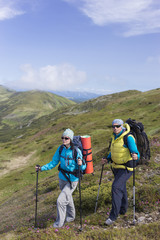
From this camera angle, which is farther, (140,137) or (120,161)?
(140,137)

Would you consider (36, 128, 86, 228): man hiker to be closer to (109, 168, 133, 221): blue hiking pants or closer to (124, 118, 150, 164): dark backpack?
(109, 168, 133, 221): blue hiking pants

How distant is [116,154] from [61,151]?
2550mm

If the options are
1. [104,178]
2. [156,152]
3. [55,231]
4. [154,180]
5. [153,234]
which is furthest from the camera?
[156,152]

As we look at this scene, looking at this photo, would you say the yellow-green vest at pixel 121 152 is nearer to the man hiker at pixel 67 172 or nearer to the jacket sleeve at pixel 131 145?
the jacket sleeve at pixel 131 145

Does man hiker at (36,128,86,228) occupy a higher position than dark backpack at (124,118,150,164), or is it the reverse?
dark backpack at (124,118,150,164)

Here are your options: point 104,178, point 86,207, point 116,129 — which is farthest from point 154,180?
point 116,129

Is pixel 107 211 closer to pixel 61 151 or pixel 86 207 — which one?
pixel 86 207

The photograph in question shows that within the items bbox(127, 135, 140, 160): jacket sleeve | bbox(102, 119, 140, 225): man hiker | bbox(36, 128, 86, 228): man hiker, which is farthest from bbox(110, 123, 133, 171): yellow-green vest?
bbox(36, 128, 86, 228): man hiker

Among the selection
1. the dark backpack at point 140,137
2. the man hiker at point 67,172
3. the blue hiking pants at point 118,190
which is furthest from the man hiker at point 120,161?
the man hiker at point 67,172

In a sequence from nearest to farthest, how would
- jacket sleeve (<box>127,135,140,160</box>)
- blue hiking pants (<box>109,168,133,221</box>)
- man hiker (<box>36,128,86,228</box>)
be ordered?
jacket sleeve (<box>127,135,140,160</box>)
blue hiking pants (<box>109,168,133,221</box>)
man hiker (<box>36,128,86,228</box>)

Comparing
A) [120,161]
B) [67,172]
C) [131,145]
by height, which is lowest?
[67,172]

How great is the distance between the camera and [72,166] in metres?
8.08

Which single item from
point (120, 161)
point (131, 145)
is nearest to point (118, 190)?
point (120, 161)

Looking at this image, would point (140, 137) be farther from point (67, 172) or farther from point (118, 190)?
point (67, 172)
